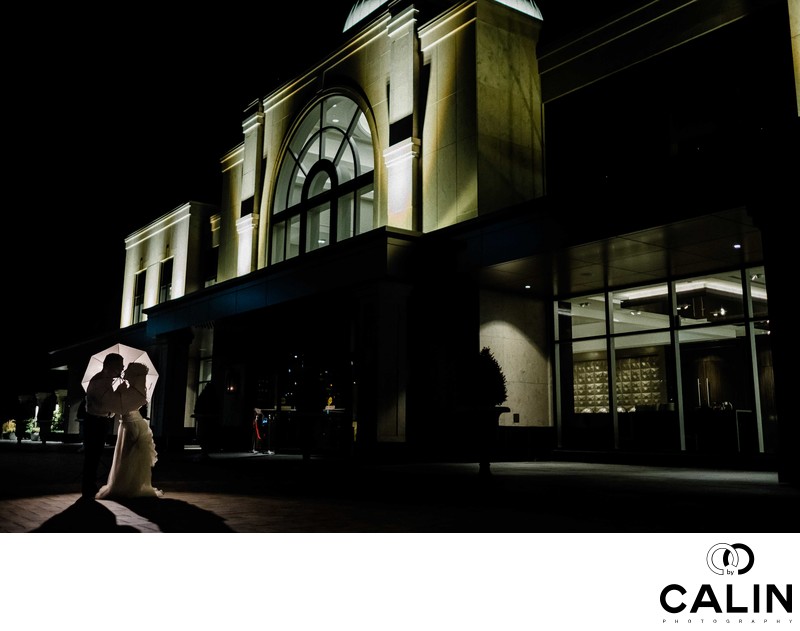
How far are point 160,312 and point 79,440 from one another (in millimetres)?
14893

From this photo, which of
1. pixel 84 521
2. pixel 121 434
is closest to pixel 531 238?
pixel 121 434


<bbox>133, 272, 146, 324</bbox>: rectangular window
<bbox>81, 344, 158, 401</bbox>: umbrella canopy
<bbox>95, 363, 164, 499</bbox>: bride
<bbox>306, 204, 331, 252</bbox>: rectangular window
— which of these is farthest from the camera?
<bbox>133, 272, 146, 324</bbox>: rectangular window

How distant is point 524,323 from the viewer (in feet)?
63.6

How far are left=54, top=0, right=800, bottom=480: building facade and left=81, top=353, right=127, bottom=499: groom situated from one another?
5.75m

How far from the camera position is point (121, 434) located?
365 inches

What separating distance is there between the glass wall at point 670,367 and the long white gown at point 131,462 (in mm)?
12747

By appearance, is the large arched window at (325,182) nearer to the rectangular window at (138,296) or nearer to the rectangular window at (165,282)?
the rectangular window at (165,282)

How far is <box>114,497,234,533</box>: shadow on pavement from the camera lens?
6.47 m

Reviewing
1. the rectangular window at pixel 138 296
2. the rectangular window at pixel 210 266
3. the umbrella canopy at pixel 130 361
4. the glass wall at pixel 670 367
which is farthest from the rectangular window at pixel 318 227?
the rectangular window at pixel 138 296

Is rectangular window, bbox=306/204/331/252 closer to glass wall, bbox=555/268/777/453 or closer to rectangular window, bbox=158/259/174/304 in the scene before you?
glass wall, bbox=555/268/777/453

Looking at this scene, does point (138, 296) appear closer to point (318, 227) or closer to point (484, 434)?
point (318, 227)
